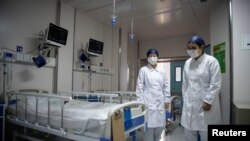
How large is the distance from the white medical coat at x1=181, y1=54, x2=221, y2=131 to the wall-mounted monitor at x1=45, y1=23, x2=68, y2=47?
2.45m

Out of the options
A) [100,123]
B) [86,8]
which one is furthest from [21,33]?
[100,123]

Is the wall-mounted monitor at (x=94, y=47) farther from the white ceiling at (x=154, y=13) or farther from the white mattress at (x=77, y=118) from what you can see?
the white mattress at (x=77, y=118)

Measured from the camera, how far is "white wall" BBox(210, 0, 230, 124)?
3.05 m

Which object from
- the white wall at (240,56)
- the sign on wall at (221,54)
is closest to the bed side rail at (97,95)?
the white wall at (240,56)

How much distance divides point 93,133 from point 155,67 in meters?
1.41

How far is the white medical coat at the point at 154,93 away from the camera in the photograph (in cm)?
249

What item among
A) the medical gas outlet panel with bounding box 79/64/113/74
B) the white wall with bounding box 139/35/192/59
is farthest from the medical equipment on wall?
the white wall with bounding box 139/35/192/59

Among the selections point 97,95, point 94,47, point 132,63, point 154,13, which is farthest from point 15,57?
point 132,63

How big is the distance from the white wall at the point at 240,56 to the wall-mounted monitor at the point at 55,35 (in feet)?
9.93

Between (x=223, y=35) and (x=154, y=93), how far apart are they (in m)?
1.88

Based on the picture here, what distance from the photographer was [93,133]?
175 cm

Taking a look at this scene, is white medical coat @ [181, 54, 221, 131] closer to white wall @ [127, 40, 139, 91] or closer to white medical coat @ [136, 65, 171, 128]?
Answer: white medical coat @ [136, 65, 171, 128]

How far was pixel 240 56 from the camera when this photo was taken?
108 inches

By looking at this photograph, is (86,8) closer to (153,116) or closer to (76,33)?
(76,33)
